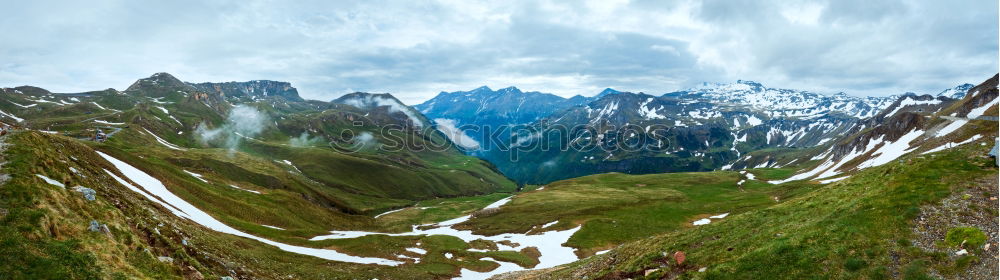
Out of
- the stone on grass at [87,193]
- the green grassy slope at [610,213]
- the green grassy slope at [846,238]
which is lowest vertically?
the green grassy slope at [610,213]

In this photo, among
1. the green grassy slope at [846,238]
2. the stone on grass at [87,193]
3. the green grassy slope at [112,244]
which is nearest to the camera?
the green grassy slope at [112,244]

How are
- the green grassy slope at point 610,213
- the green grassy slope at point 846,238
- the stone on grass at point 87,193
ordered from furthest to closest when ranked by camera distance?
the green grassy slope at point 610,213, the stone on grass at point 87,193, the green grassy slope at point 846,238

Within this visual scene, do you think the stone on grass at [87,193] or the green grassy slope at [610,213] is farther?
the green grassy slope at [610,213]

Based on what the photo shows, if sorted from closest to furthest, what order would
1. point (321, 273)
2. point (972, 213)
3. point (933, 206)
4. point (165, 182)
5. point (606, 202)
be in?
1. point (972, 213)
2. point (933, 206)
3. point (321, 273)
4. point (165, 182)
5. point (606, 202)

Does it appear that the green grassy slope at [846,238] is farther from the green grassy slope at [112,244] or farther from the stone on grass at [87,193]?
the stone on grass at [87,193]

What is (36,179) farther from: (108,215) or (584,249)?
(584,249)

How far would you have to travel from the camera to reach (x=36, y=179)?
25.8 meters

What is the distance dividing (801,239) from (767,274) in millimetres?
4086

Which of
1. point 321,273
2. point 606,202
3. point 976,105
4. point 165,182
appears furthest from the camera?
point 976,105

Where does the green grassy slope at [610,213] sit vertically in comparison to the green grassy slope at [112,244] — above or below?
below

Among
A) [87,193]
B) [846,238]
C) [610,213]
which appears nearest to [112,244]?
[87,193]

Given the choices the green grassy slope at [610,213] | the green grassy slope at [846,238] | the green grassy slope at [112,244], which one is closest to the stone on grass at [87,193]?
the green grassy slope at [112,244]

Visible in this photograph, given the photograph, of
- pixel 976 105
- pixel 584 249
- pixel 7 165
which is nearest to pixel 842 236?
pixel 7 165

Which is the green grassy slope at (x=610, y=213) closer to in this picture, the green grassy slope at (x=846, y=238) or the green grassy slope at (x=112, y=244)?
the green grassy slope at (x=112, y=244)
